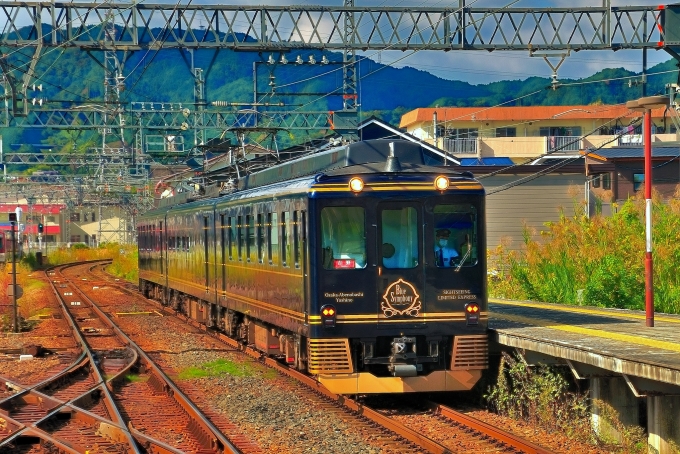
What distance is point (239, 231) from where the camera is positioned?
638 inches

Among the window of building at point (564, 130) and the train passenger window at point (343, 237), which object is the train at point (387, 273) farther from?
the window of building at point (564, 130)

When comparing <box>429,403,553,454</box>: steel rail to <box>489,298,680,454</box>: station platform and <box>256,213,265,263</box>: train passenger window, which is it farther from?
<box>256,213,265,263</box>: train passenger window

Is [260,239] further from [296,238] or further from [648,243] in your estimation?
[648,243]

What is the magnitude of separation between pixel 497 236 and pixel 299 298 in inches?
799

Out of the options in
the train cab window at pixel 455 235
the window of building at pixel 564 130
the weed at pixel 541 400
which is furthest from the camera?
the window of building at pixel 564 130

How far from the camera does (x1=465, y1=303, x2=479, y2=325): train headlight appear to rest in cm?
1178

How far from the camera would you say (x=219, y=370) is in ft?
49.6

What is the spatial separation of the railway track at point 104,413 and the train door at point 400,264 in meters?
2.36

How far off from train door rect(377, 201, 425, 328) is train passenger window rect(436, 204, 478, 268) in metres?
0.21

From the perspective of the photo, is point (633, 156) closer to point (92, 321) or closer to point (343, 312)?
point (92, 321)

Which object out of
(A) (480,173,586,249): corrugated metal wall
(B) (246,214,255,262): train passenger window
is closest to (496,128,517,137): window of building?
(A) (480,173,586,249): corrugated metal wall

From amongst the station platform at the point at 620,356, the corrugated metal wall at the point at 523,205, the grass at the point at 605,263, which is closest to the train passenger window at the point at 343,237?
the station platform at the point at 620,356

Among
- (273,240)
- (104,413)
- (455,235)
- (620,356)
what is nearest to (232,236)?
(273,240)

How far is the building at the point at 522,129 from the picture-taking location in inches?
1970
